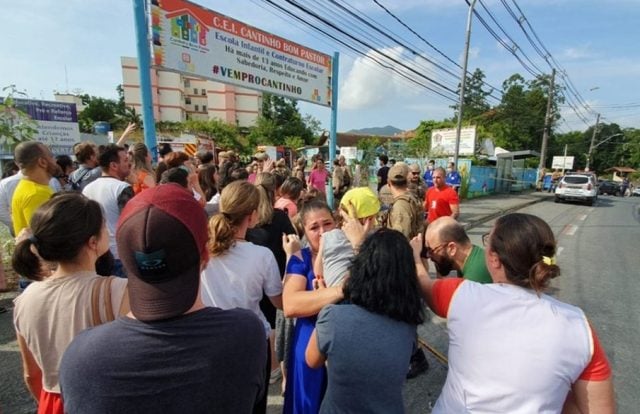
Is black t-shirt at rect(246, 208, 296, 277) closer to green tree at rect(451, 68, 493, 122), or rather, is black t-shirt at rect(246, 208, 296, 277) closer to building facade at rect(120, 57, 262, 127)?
green tree at rect(451, 68, 493, 122)

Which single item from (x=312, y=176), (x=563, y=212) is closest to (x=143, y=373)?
(x=312, y=176)

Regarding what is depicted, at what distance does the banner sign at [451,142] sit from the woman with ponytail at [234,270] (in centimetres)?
2166

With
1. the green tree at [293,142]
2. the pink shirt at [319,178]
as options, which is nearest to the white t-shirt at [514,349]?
the pink shirt at [319,178]

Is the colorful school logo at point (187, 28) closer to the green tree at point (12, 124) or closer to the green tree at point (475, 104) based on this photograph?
the green tree at point (12, 124)

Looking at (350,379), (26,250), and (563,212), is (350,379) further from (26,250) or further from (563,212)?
(563,212)

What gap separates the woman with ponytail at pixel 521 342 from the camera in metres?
1.16

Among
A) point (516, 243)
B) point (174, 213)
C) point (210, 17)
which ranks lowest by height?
point (516, 243)

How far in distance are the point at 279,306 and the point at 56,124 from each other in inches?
490

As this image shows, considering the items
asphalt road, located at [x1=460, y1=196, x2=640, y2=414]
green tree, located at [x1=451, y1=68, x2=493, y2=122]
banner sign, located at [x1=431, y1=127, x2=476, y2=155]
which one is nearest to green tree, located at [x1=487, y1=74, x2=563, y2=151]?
green tree, located at [x1=451, y1=68, x2=493, y2=122]

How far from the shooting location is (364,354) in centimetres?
136

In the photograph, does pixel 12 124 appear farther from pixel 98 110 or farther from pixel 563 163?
pixel 98 110

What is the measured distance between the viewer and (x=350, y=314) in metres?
1.40

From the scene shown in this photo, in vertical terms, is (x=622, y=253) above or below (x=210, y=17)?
below

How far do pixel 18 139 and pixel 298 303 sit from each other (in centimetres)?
487
